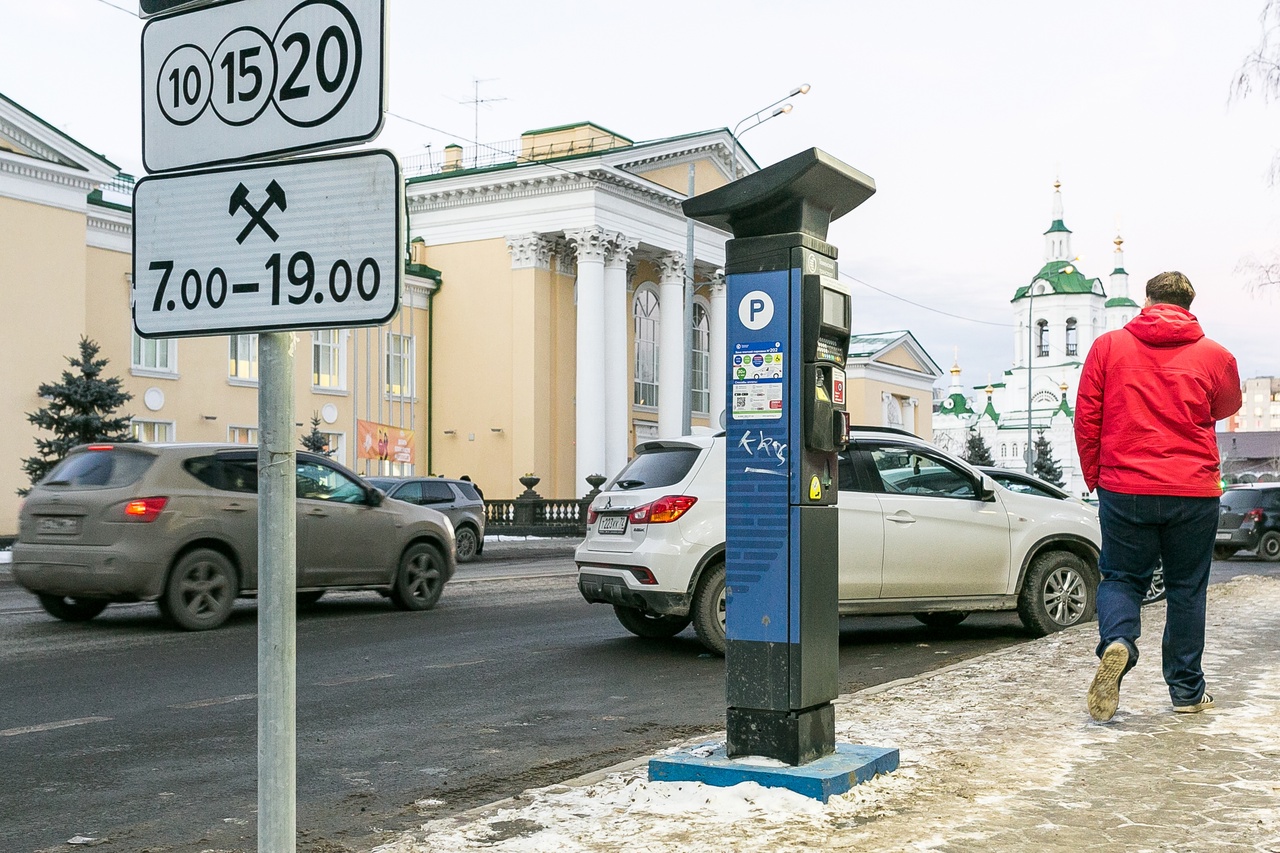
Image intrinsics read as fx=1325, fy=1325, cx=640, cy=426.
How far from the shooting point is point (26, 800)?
563 cm

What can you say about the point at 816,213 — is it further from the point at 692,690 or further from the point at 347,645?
the point at 347,645

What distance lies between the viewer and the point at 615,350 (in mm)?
46344

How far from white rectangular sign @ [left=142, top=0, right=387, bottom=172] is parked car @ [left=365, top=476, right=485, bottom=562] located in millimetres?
20664

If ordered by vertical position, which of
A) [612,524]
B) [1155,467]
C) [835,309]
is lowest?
[612,524]

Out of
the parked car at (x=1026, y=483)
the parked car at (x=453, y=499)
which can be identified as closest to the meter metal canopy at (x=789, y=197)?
the parked car at (x=1026, y=483)

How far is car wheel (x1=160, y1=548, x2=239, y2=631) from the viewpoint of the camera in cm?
1156

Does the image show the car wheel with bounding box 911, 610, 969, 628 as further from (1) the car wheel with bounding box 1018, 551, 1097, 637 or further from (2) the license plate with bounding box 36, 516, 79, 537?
(2) the license plate with bounding box 36, 516, 79, 537

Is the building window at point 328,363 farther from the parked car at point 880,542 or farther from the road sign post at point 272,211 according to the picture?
the road sign post at point 272,211

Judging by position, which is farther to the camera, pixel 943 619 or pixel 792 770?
pixel 943 619

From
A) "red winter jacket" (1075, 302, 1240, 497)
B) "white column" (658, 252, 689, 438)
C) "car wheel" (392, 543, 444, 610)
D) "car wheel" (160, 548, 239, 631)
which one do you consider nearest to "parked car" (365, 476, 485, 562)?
"car wheel" (392, 543, 444, 610)

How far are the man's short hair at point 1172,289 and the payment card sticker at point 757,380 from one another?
2281 mm

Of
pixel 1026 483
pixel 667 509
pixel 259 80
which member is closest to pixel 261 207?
pixel 259 80

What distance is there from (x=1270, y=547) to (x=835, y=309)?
78.1 ft

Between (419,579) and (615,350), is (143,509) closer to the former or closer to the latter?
(419,579)
